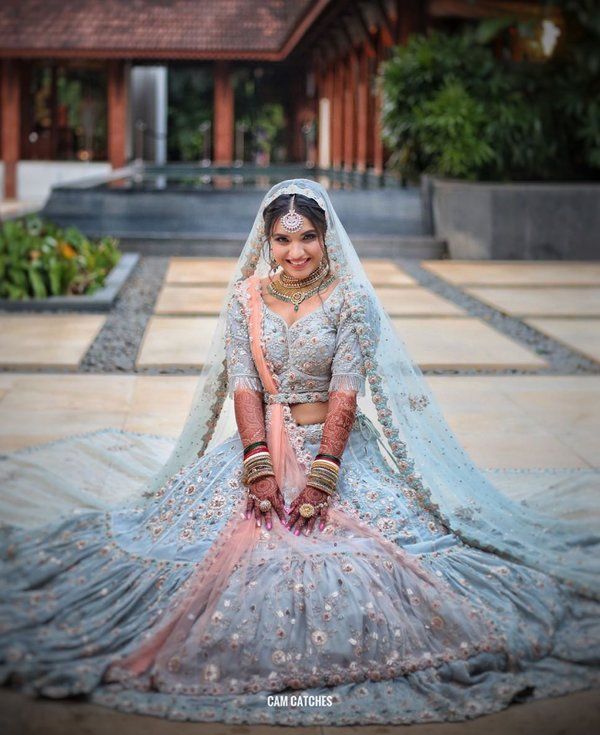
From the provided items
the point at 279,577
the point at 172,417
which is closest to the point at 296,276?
the point at 279,577

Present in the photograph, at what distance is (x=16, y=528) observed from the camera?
3.99m

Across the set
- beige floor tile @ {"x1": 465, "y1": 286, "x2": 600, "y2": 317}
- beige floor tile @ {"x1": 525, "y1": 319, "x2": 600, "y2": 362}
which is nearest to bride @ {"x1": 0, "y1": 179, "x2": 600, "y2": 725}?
beige floor tile @ {"x1": 525, "y1": 319, "x2": 600, "y2": 362}

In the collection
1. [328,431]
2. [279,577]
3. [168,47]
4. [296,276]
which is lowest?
[279,577]

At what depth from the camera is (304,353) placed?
3805mm

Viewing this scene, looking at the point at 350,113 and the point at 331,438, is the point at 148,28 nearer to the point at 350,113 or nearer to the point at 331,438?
the point at 350,113

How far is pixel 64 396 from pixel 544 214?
375 inches

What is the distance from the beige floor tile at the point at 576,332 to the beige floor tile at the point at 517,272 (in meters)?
2.67

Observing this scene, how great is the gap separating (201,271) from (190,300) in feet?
8.75

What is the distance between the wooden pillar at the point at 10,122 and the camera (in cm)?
2620

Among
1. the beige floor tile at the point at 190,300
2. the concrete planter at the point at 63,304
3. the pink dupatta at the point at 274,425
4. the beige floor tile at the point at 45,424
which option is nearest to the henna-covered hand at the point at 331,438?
the pink dupatta at the point at 274,425

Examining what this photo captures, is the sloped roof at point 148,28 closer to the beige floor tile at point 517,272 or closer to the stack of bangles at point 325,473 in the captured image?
the beige floor tile at point 517,272

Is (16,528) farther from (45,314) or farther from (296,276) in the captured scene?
(45,314)

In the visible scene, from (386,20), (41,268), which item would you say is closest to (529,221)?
(386,20)

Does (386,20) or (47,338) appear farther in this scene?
(386,20)
